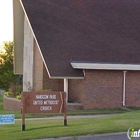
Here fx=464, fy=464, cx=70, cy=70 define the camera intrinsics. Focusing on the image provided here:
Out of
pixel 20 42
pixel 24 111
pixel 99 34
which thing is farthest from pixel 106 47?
pixel 24 111

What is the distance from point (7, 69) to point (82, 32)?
24448mm

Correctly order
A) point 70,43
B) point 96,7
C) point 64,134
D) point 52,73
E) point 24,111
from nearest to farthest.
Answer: point 64,134 < point 24,111 < point 52,73 < point 70,43 < point 96,7

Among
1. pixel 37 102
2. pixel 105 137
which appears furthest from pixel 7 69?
pixel 105 137

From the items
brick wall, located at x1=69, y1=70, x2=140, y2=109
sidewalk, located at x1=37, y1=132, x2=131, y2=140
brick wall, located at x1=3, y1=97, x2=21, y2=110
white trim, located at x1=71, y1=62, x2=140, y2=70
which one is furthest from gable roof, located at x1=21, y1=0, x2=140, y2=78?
sidewalk, located at x1=37, y1=132, x2=131, y2=140

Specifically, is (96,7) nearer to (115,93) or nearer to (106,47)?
(106,47)

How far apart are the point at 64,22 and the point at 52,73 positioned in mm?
5289

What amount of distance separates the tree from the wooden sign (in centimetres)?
3490

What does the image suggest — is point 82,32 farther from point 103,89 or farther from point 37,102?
point 37,102

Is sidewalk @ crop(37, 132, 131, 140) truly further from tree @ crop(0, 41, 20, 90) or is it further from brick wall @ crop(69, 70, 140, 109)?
tree @ crop(0, 41, 20, 90)

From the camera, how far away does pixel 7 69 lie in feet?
176

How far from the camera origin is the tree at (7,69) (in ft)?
169

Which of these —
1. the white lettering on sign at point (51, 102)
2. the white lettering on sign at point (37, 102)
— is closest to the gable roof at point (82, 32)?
the white lettering on sign at point (51, 102)

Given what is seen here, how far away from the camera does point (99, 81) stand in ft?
90.6

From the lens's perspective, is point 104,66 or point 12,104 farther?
point 12,104
